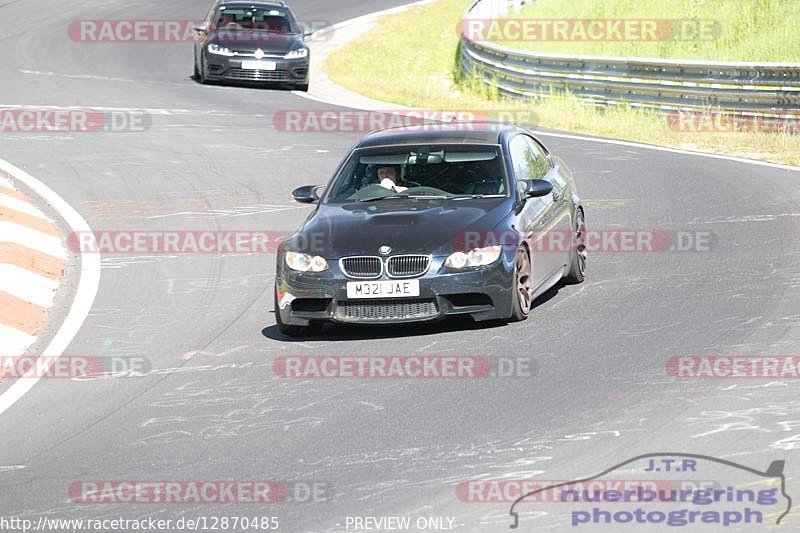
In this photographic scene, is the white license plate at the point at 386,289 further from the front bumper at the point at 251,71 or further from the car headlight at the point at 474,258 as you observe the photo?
the front bumper at the point at 251,71

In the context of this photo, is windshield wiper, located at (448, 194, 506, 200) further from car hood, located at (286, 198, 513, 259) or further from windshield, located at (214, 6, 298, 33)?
windshield, located at (214, 6, 298, 33)

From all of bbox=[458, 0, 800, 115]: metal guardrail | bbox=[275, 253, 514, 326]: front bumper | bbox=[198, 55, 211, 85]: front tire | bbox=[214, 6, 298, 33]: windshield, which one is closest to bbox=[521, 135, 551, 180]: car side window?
bbox=[275, 253, 514, 326]: front bumper

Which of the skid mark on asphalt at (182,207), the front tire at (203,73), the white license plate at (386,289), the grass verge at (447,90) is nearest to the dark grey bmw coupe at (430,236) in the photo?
the white license plate at (386,289)

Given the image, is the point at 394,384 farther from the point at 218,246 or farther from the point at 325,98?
the point at 325,98

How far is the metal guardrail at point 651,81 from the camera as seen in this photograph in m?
22.3

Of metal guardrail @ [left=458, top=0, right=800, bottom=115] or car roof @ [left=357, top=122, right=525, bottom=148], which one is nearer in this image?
car roof @ [left=357, top=122, right=525, bottom=148]

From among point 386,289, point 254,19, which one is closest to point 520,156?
point 386,289

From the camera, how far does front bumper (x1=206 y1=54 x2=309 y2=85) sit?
2773 cm

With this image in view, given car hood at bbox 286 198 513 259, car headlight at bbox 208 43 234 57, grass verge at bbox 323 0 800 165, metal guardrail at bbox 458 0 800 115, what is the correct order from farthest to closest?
car headlight at bbox 208 43 234 57 < metal guardrail at bbox 458 0 800 115 < grass verge at bbox 323 0 800 165 < car hood at bbox 286 198 513 259

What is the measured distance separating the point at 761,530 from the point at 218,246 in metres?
8.95

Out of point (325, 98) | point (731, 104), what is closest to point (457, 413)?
point (731, 104)

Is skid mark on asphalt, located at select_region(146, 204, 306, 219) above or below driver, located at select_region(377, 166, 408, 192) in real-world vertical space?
below

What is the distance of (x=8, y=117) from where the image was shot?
23.1 m

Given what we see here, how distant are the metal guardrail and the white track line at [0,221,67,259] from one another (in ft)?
38.7
